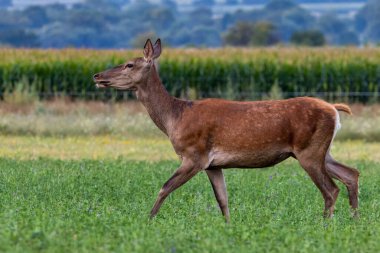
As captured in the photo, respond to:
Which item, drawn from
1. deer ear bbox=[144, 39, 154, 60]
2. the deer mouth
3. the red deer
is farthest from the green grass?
deer ear bbox=[144, 39, 154, 60]

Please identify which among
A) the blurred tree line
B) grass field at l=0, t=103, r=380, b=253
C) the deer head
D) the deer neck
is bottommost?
the blurred tree line

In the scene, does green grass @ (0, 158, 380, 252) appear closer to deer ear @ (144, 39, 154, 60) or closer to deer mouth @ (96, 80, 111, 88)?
deer mouth @ (96, 80, 111, 88)

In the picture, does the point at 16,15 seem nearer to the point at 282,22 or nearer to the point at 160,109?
the point at 282,22

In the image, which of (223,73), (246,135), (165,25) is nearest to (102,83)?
(246,135)

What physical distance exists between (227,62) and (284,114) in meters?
25.7

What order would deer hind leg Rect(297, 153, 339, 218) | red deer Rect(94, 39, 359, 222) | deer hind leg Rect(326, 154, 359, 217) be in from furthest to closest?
deer hind leg Rect(326, 154, 359, 217)
deer hind leg Rect(297, 153, 339, 218)
red deer Rect(94, 39, 359, 222)

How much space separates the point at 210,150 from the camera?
14.3 metres

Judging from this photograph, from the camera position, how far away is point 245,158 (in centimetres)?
1438

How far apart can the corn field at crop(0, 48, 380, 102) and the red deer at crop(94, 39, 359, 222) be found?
23166 millimetres

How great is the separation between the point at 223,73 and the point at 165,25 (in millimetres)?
109395

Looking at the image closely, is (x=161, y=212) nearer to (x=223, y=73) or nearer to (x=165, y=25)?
(x=223, y=73)

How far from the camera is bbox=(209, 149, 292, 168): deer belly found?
14.2m

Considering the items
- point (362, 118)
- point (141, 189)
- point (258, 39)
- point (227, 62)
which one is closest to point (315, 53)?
point (227, 62)

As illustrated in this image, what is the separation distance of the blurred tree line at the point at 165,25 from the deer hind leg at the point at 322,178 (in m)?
89.8
